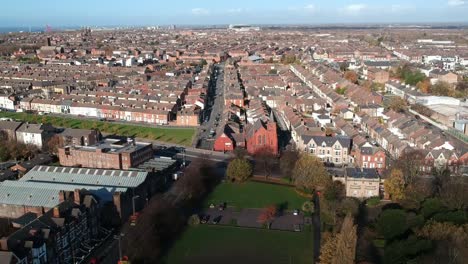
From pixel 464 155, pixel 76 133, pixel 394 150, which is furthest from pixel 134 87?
pixel 464 155

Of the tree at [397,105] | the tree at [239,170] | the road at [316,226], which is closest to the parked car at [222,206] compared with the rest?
the tree at [239,170]

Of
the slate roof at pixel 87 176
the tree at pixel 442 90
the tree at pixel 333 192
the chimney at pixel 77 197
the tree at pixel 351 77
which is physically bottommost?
the tree at pixel 333 192

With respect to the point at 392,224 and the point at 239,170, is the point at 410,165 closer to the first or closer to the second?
the point at 392,224

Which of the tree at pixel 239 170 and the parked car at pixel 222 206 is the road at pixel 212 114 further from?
the parked car at pixel 222 206

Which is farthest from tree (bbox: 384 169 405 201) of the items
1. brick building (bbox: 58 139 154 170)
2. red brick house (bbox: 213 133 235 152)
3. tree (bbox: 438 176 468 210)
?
brick building (bbox: 58 139 154 170)

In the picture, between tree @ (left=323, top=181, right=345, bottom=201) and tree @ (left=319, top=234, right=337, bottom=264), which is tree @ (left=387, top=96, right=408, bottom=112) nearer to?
tree @ (left=323, top=181, right=345, bottom=201)

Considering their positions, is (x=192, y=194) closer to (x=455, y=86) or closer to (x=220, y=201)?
(x=220, y=201)
